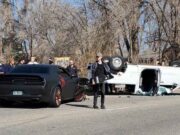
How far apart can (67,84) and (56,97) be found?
1492 mm

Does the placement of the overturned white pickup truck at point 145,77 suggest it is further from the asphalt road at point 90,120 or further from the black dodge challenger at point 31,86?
the black dodge challenger at point 31,86

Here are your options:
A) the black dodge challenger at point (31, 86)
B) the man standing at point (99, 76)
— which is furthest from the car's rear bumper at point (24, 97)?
the man standing at point (99, 76)

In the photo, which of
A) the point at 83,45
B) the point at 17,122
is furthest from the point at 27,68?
the point at 83,45

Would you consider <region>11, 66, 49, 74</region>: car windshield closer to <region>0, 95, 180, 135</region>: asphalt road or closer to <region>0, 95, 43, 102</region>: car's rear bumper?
<region>0, 95, 43, 102</region>: car's rear bumper

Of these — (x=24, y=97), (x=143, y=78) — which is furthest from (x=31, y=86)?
(x=143, y=78)

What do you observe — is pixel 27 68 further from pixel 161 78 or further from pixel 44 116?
pixel 161 78

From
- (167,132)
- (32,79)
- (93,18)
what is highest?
(93,18)

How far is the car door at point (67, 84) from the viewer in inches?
775

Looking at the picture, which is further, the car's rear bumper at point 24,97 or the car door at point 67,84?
the car door at point 67,84

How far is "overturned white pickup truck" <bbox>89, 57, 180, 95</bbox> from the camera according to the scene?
25.6m

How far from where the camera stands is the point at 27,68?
19172mm

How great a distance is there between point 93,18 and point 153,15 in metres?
6.24

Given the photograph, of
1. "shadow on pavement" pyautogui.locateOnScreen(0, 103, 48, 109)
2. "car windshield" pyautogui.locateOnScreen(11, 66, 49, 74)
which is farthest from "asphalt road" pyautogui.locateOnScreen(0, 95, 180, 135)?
"car windshield" pyautogui.locateOnScreen(11, 66, 49, 74)

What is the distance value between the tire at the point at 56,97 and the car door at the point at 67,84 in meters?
0.49
